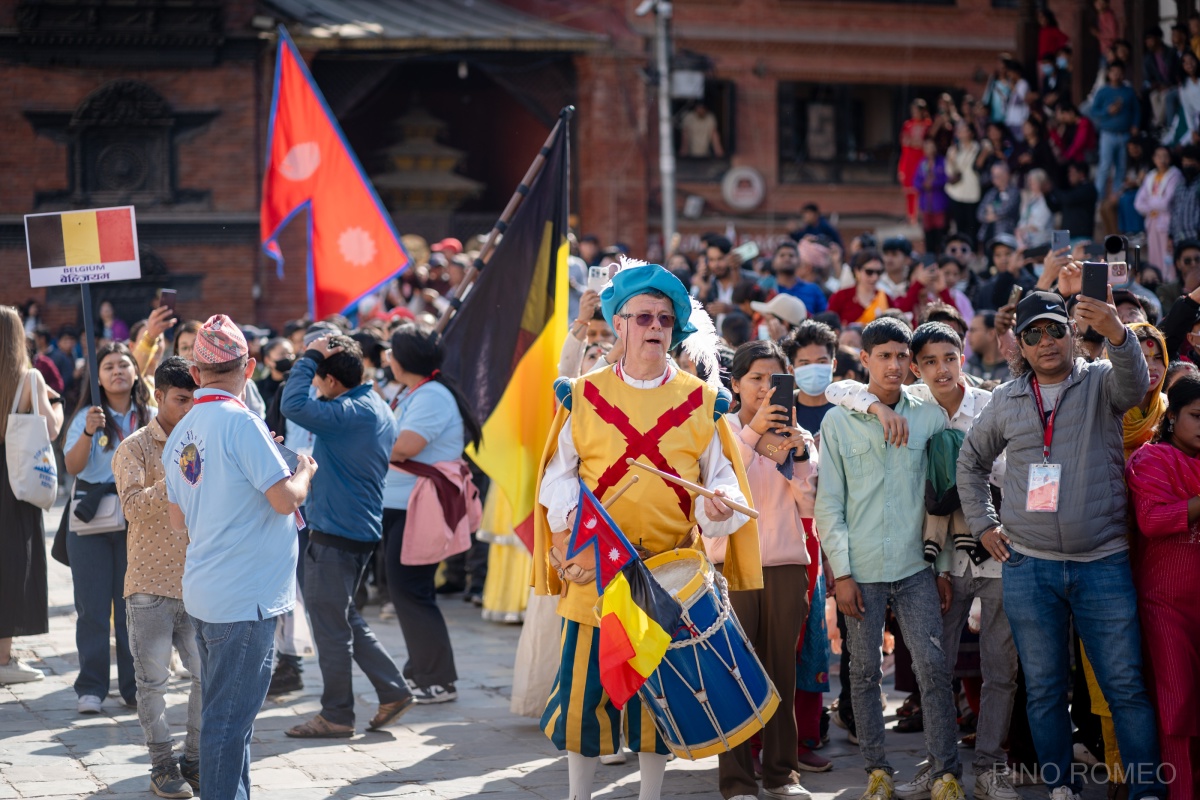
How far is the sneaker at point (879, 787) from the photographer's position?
5.66 m

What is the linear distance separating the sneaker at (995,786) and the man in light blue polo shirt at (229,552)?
291 centimetres

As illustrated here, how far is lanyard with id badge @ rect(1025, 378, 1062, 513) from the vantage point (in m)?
5.27

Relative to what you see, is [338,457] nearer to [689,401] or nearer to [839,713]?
[689,401]

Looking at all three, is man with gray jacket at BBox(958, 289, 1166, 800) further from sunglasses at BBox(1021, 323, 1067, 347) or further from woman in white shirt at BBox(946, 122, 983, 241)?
woman in white shirt at BBox(946, 122, 983, 241)

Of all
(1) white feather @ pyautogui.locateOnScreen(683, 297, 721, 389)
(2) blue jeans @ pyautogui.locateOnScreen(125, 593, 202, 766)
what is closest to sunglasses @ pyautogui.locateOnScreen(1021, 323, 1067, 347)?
(1) white feather @ pyautogui.locateOnScreen(683, 297, 721, 389)

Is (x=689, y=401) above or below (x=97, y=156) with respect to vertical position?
below

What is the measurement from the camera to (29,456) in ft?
24.9

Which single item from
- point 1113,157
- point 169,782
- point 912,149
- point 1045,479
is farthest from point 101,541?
point 912,149

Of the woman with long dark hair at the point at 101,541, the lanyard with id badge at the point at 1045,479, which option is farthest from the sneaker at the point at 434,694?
the lanyard with id badge at the point at 1045,479

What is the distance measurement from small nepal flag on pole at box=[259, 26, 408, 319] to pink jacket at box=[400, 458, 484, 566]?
3.29m

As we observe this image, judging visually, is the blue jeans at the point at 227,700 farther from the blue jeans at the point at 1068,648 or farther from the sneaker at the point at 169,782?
the blue jeans at the point at 1068,648

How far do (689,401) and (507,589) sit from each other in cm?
477

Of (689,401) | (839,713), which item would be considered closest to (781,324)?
(839,713)

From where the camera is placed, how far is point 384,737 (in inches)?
270
